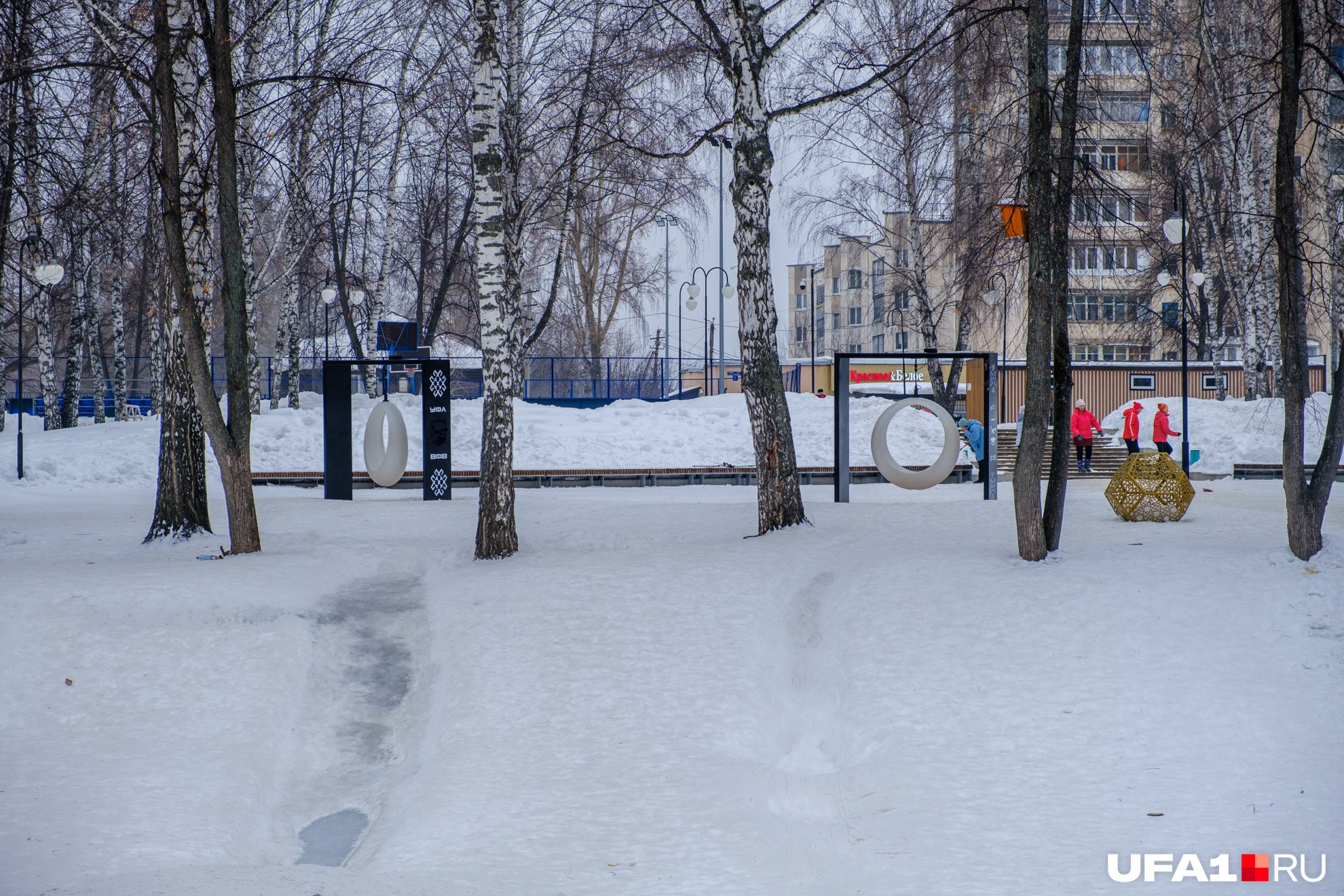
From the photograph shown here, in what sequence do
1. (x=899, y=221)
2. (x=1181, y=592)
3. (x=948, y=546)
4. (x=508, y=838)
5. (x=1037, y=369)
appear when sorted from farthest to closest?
(x=899, y=221) < (x=948, y=546) < (x=1037, y=369) < (x=1181, y=592) < (x=508, y=838)

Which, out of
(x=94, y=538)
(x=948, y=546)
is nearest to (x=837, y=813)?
(x=948, y=546)

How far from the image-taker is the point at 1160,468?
497 inches

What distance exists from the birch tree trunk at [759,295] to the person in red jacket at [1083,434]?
12.6 m

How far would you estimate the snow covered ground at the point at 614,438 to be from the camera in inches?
854

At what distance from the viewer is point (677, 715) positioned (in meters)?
7.46

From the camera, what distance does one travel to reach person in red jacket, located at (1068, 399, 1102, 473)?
74.8ft

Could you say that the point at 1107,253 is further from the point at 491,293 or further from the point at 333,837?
the point at 333,837

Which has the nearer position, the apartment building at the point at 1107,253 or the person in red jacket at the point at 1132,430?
the apartment building at the point at 1107,253

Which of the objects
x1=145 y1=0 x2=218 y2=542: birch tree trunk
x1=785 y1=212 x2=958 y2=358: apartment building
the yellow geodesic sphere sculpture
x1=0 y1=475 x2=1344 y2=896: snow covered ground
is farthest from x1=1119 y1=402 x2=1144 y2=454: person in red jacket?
x1=785 y1=212 x2=958 y2=358: apartment building

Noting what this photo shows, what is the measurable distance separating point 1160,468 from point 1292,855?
8.12 m

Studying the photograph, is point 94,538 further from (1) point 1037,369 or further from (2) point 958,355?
(2) point 958,355

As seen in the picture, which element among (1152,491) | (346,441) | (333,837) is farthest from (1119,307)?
(333,837)

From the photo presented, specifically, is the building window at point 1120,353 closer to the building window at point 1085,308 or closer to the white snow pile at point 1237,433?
the building window at point 1085,308

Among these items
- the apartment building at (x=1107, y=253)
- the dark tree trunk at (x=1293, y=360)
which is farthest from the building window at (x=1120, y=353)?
the dark tree trunk at (x=1293, y=360)
